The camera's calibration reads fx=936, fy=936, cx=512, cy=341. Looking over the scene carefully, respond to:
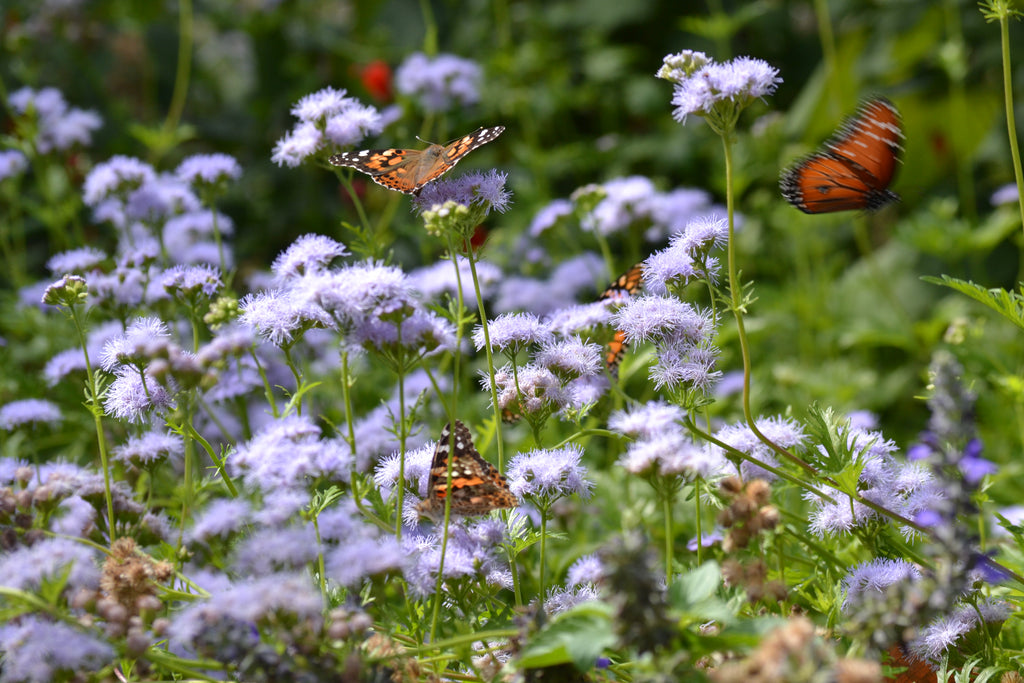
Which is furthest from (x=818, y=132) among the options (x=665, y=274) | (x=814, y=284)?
(x=665, y=274)

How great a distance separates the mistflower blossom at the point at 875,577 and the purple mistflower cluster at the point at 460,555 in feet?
2.47

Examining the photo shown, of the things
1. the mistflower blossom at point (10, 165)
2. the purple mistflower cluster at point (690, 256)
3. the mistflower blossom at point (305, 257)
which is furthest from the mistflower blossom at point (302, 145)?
the mistflower blossom at point (10, 165)

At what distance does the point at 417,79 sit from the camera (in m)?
4.71

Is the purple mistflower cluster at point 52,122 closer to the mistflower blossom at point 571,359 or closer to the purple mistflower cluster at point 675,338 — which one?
the mistflower blossom at point 571,359

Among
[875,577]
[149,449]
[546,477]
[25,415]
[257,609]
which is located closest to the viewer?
[257,609]

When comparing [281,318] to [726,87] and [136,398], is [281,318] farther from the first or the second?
[726,87]

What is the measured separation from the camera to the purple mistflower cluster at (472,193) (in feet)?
7.10

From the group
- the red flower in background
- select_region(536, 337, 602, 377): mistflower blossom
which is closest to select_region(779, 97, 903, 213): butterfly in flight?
select_region(536, 337, 602, 377): mistflower blossom

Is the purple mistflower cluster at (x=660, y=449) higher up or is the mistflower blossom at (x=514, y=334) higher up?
the mistflower blossom at (x=514, y=334)

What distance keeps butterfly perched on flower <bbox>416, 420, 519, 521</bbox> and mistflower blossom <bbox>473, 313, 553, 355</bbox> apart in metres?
0.28

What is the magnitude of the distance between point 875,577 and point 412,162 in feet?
5.19

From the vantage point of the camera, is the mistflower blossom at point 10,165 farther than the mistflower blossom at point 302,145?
Yes

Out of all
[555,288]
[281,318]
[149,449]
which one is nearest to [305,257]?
[281,318]

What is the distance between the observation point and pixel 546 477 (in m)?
2.08
